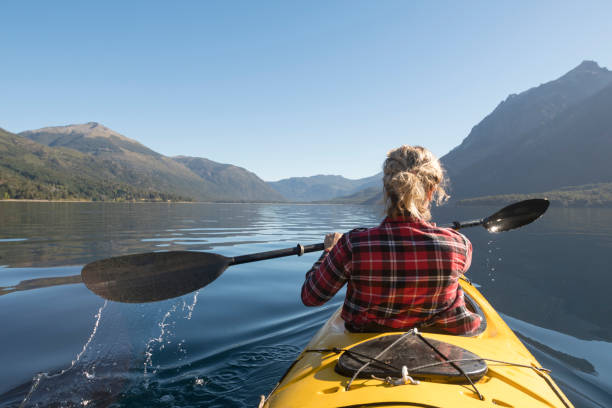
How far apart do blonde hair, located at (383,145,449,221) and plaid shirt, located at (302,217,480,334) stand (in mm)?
126

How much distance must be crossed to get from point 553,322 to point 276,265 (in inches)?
330

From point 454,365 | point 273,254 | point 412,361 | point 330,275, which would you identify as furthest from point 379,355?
point 273,254

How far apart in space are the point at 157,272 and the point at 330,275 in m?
3.00

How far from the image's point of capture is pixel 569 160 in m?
172

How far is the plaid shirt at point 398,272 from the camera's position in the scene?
2.49 metres

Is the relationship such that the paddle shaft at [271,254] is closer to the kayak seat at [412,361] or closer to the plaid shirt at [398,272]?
the plaid shirt at [398,272]

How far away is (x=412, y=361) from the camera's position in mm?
2299

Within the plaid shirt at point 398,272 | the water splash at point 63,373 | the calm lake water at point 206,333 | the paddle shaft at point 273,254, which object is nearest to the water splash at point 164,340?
the calm lake water at point 206,333

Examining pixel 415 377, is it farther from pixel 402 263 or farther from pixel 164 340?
pixel 164 340

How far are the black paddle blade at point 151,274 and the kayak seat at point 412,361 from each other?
2.80 m

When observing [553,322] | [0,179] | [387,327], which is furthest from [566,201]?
[0,179]

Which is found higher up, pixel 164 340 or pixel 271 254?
pixel 271 254

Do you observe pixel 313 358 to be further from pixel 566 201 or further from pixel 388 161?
pixel 566 201

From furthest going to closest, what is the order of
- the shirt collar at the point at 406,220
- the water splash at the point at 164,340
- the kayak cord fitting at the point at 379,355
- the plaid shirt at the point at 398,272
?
1. the water splash at the point at 164,340
2. the shirt collar at the point at 406,220
3. the plaid shirt at the point at 398,272
4. the kayak cord fitting at the point at 379,355
